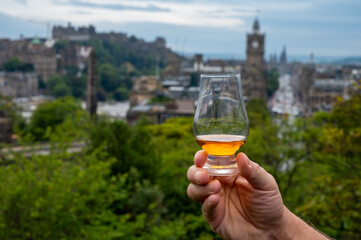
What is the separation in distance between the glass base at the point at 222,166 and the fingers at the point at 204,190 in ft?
0.18

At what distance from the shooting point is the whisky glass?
229 cm

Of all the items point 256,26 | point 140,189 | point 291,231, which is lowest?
point 140,189

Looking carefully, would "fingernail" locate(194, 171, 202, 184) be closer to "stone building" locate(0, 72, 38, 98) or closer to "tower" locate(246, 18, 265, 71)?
"tower" locate(246, 18, 265, 71)

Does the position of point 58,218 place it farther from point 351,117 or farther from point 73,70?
point 73,70

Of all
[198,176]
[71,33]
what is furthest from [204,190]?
[71,33]

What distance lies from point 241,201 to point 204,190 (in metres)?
0.33

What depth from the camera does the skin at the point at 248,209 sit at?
239 centimetres

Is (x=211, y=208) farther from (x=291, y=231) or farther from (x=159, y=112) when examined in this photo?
(x=159, y=112)

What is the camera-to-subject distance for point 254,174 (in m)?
2.32

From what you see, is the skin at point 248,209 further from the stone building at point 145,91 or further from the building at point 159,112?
the stone building at point 145,91

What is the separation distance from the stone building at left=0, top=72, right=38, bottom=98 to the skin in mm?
95185

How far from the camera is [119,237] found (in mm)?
8367

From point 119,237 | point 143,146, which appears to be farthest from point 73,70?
point 119,237

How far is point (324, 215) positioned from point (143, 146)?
29.1 ft
